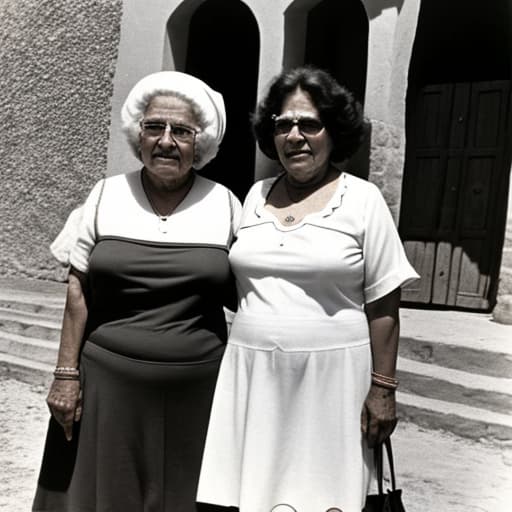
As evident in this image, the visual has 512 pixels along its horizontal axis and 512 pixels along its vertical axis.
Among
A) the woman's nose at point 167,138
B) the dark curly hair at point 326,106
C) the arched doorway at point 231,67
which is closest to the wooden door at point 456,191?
the arched doorway at point 231,67

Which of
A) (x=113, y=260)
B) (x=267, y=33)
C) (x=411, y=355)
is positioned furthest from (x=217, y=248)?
(x=267, y=33)

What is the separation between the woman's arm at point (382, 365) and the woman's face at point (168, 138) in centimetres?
74

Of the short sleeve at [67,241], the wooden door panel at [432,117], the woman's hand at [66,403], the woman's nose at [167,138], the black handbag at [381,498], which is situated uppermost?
the wooden door panel at [432,117]

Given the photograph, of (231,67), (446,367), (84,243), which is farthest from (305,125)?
(231,67)

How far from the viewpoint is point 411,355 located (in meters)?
4.29

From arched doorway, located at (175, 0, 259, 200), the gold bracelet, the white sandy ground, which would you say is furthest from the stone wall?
the gold bracelet

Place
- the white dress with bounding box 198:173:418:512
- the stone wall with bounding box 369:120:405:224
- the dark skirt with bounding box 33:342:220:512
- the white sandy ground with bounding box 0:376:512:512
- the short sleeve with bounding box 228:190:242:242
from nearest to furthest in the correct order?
the white dress with bounding box 198:173:418:512 < the dark skirt with bounding box 33:342:220:512 < the short sleeve with bounding box 228:190:242:242 < the white sandy ground with bounding box 0:376:512:512 < the stone wall with bounding box 369:120:405:224

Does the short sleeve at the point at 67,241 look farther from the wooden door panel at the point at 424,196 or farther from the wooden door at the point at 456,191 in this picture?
the wooden door panel at the point at 424,196

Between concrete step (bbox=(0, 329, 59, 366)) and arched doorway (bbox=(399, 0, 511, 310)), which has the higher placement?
arched doorway (bbox=(399, 0, 511, 310))

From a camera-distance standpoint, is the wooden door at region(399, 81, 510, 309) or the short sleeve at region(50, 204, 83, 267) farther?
the wooden door at region(399, 81, 510, 309)

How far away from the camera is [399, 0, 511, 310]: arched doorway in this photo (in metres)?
5.73

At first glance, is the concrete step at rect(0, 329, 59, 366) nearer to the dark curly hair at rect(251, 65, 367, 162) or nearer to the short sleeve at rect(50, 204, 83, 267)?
the short sleeve at rect(50, 204, 83, 267)

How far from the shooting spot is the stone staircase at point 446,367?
3.63m

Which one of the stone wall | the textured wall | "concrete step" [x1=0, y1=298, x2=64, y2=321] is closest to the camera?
the stone wall
